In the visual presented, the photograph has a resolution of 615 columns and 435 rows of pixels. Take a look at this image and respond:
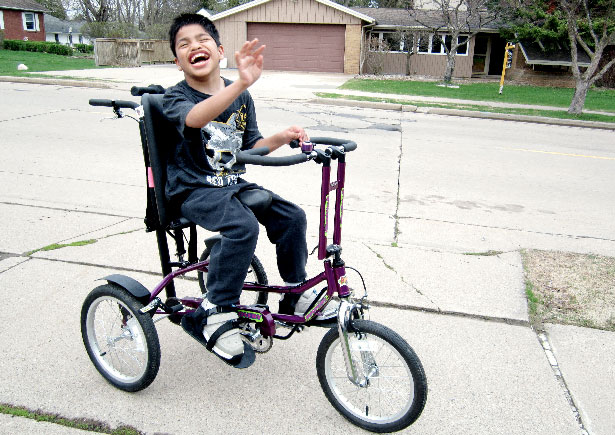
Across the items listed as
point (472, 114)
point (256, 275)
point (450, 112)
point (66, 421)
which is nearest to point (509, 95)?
point (472, 114)

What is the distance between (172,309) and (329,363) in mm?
916

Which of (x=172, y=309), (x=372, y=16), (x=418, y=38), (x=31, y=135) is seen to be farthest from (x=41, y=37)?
(x=172, y=309)

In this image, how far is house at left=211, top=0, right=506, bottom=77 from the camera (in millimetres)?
30734

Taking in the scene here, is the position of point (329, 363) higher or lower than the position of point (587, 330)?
higher

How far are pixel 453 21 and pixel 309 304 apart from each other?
97.0 feet

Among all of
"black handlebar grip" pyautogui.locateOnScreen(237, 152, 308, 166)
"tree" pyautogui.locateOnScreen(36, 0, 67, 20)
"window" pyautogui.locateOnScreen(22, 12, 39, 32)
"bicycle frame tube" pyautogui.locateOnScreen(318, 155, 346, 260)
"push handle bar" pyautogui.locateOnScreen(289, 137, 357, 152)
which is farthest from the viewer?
"tree" pyautogui.locateOnScreen(36, 0, 67, 20)

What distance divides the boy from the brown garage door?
30044 mm

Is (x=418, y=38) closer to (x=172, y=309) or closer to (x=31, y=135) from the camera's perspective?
(x=31, y=135)

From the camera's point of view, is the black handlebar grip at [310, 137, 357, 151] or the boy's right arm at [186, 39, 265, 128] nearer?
the boy's right arm at [186, 39, 265, 128]

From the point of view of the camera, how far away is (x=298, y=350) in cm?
325

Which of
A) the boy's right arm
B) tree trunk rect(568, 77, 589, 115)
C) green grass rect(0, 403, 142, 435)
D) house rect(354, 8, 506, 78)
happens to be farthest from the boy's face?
house rect(354, 8, 506, 78)

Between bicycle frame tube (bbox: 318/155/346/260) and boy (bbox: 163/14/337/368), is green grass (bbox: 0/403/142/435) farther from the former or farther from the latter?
bicycle frame tube (bbox: 318/155/346/260)

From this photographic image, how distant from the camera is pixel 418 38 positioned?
29438mm

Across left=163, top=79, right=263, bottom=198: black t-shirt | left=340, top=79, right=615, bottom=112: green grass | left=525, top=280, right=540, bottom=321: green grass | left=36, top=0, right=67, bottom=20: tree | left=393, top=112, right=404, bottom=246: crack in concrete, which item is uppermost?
left=36, top=0, right=67, bottom=20: tree
